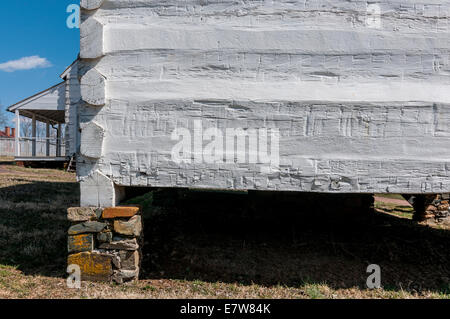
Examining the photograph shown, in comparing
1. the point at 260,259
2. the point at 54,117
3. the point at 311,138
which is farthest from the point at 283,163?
the point at 54,117

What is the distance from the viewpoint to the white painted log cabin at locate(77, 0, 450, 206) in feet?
9.27

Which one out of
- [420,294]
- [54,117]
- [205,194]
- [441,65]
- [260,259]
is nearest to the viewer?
[441,65]

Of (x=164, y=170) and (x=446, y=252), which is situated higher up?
(x=164, y=170)

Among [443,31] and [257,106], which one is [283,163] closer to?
[257,106]

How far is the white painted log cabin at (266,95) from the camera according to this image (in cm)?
283

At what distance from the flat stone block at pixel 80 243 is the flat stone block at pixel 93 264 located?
0.05m

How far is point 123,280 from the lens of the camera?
297 centimetres

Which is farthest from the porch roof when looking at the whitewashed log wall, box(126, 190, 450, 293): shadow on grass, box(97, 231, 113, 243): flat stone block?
box(97, 231, 113, 243): flat stone block

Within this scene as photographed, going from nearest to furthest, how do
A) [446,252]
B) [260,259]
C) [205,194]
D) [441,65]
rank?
[441,65] → [260,259] → [446,252] → [205,194]

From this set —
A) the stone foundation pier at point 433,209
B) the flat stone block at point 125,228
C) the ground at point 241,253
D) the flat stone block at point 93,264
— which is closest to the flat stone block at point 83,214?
the flat stone block at point 125,228

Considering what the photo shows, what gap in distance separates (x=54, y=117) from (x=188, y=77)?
17.5 metres

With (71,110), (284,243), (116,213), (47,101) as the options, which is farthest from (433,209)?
(47,101)

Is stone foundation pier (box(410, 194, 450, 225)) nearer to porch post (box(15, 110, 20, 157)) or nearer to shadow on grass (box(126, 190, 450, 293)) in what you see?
shadow on grass (box(126, 190, 450, 293))

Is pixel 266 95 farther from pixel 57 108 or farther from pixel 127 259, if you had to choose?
pixel 57 108
